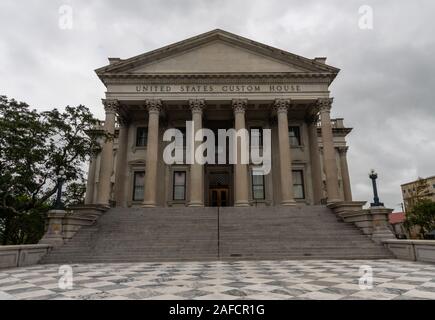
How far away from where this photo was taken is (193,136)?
2131cm

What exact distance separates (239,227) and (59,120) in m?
12.3

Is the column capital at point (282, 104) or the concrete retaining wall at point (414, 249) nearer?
the concrete retaining wall at point (414, 249)

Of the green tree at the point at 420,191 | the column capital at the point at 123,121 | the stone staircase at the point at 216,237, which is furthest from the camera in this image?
the green tree at the point at 420,191

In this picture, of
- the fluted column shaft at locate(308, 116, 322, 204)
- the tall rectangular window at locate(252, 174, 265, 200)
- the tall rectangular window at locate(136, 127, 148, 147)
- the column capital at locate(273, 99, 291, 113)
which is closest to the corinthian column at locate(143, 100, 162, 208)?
the tall rectangular window at locate(136, 127, 148, 147)

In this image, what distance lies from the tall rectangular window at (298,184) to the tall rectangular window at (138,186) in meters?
13.9

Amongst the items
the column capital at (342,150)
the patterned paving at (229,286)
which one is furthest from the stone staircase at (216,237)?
the column capital at (342,150)

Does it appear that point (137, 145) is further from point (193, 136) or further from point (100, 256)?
point (100, 256)

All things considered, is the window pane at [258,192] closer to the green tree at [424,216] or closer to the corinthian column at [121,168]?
the corinthian column at [121,168]

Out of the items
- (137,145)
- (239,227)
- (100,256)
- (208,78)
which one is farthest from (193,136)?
(100,256)

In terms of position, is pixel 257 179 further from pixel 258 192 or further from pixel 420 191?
pixel 420 191

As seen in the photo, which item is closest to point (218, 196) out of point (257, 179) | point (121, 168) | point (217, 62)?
point (257, 179)

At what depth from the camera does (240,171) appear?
67.4ft

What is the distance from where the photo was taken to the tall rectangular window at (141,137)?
1003 inches

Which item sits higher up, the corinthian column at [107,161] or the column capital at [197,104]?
the column capital at [197,104]
